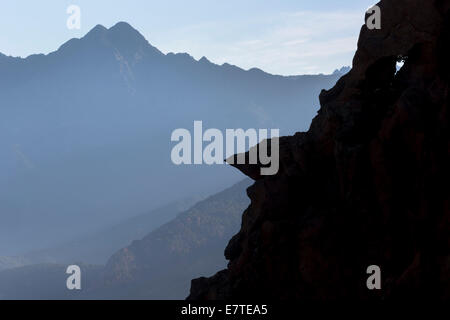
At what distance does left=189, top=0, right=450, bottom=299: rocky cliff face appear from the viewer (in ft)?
88.1

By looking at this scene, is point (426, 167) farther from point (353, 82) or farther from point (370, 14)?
point (370, 14)

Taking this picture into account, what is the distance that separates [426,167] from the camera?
2702cm

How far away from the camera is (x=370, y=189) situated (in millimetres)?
29484

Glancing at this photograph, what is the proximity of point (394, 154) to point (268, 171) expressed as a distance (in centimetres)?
1086

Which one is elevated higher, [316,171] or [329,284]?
[316,171]

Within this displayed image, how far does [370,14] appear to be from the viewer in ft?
112

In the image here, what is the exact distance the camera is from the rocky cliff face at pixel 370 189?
26.9m

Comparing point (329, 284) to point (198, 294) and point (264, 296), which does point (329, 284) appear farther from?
point (198, 294)

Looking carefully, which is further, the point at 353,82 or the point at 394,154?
the point at 353,82
